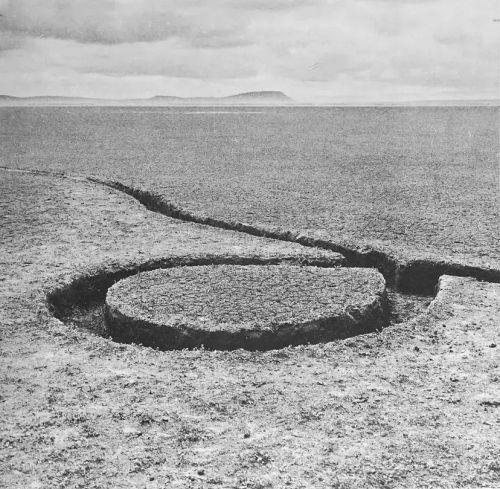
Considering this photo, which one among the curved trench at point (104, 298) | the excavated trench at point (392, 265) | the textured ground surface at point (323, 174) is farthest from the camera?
the textured ground surface at point (323, 174)

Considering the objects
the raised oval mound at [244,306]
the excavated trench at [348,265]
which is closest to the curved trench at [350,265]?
the excavated trench at [348,265]

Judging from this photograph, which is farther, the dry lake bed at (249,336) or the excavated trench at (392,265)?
the excavated trench at (392,265)

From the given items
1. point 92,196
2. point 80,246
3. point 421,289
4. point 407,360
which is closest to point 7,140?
point 92,196

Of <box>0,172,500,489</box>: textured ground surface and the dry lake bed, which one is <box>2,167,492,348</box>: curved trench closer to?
the dry lake bed

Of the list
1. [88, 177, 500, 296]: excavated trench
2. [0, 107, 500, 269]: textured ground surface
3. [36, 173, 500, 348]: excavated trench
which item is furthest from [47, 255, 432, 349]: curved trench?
[0, 107, 500, 269]: textured ground surface

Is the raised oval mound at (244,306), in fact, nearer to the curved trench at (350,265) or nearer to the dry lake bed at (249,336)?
the dry lake bed at (249,336)

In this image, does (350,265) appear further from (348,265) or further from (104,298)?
(104,298)

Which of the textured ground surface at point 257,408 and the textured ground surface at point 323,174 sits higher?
the textured ground surface at point 323,174

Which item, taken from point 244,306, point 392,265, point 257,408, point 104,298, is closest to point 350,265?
point 392,265
